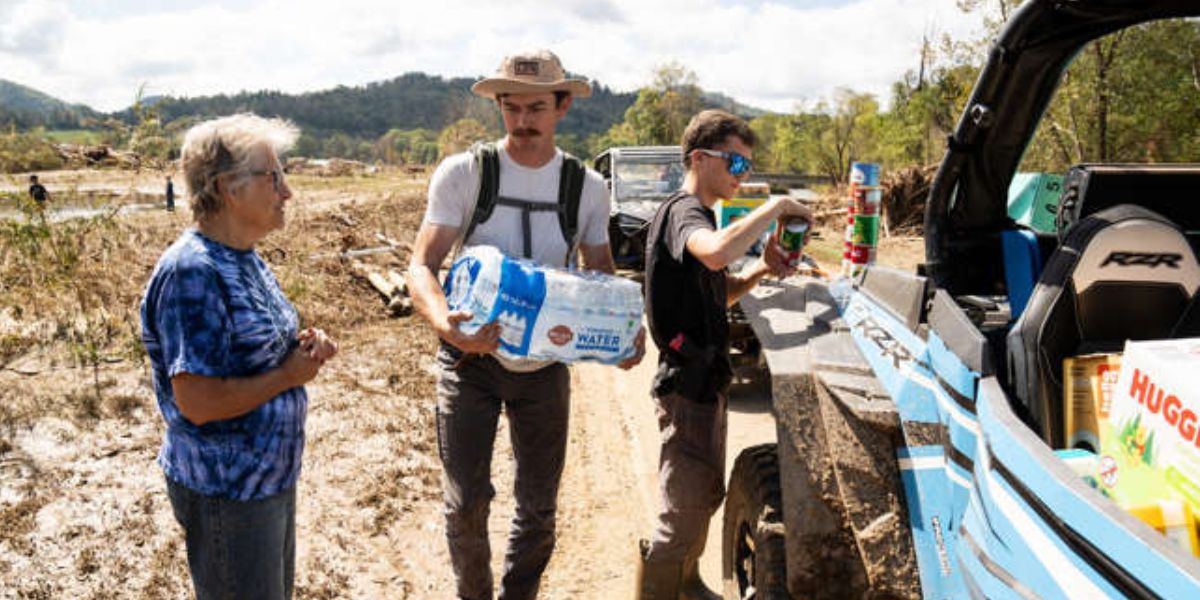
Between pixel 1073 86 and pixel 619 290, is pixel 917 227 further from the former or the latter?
pixel 619 290

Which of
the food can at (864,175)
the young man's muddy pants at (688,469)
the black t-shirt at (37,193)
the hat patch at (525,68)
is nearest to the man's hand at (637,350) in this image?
the young man's muddy pants at (688,469)

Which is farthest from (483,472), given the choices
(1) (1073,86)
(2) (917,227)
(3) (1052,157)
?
(3) (1052,157)

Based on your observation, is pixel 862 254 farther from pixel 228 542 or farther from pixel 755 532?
pixel 228 542

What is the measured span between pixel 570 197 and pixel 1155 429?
2130 millimetres

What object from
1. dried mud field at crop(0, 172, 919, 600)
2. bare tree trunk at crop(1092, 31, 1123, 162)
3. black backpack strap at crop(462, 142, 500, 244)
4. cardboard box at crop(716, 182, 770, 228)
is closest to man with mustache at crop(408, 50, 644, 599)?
black backpack strap at crop(462, 142, 500, 244)

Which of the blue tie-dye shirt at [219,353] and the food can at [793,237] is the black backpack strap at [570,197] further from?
the blue tie-dye shirt at [219,353]

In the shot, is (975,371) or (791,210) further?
(791,210)

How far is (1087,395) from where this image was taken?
223 centimetres

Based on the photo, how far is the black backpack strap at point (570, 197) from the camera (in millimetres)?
3244

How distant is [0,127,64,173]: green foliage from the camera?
9539 millimetres

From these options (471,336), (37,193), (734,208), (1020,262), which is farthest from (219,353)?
(37,193)

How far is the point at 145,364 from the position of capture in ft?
22.4

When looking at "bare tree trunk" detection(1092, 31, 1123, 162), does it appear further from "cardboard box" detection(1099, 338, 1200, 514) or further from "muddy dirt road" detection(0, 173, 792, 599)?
"cardboard box" detection(1099, 338, 1200, 514)

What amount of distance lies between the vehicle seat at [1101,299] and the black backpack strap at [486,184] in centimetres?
184
